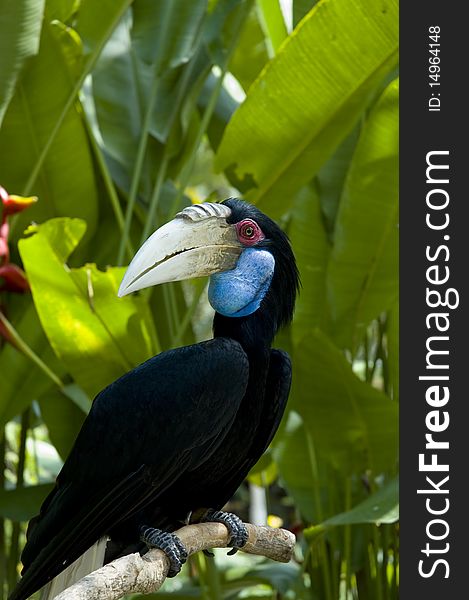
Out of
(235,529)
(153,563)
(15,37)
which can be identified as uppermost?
(15,37)

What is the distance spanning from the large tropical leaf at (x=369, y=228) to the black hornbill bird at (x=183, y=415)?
2.30 ft

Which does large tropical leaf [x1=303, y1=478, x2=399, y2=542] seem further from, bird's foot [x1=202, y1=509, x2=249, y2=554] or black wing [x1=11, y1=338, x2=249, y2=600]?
black wing [x1=11, y1=338, x2=249, y2=600]

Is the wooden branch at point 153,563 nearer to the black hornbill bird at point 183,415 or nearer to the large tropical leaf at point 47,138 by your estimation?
the black hornbill bird at point 183,415

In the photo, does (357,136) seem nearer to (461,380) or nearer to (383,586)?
(461,380)

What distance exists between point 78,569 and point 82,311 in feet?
1.90

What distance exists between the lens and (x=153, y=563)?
151 centimetres

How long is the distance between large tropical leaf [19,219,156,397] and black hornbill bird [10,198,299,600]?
41 cm

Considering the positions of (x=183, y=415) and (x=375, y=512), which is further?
(x=375, y=512)

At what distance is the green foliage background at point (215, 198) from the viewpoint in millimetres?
2168

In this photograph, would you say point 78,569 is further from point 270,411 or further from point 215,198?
point 215,198

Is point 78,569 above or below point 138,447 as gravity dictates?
below

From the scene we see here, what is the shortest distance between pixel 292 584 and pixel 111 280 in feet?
3.37

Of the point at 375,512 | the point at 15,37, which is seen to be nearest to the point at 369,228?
the point at 375,512

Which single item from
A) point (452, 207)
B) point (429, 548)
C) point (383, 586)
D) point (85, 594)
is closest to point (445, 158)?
point (452, 207)
